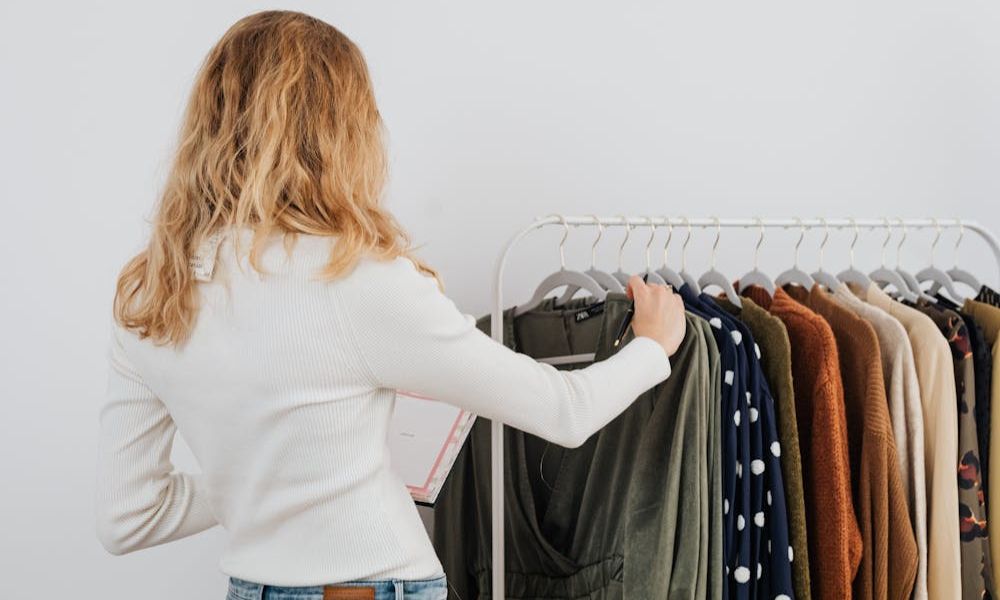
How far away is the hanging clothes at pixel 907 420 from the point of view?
1.79 meters

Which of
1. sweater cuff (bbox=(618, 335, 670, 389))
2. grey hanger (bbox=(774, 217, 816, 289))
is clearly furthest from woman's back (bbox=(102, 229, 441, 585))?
grey hanger (bbox=(774, 217, 816, 289))

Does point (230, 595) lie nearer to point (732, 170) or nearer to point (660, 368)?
point (660, 368)

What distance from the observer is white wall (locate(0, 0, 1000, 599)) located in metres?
2.18

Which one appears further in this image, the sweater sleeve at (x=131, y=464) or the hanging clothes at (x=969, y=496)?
the hanging clothes at (x=969, y=496)

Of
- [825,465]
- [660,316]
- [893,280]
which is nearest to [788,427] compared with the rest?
[825,465]

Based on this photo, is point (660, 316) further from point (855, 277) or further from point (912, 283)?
point (912, 283)

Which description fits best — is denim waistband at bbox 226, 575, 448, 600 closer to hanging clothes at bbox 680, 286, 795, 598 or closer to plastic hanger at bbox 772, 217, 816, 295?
hanging clothes at bbox 680, 286, 795, 598

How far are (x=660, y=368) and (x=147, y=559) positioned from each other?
53.2 inches

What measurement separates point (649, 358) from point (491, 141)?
40.4 inches

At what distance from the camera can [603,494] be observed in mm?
1797

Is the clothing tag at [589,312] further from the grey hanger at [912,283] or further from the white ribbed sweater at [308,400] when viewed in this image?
the grey hanger at [912,283]

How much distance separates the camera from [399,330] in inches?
51.3

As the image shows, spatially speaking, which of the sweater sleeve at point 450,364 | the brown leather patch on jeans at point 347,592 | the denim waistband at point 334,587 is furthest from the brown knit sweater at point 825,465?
the brown leather patch on jeans at point 347,592

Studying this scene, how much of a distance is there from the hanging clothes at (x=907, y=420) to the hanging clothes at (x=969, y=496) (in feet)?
0.28
